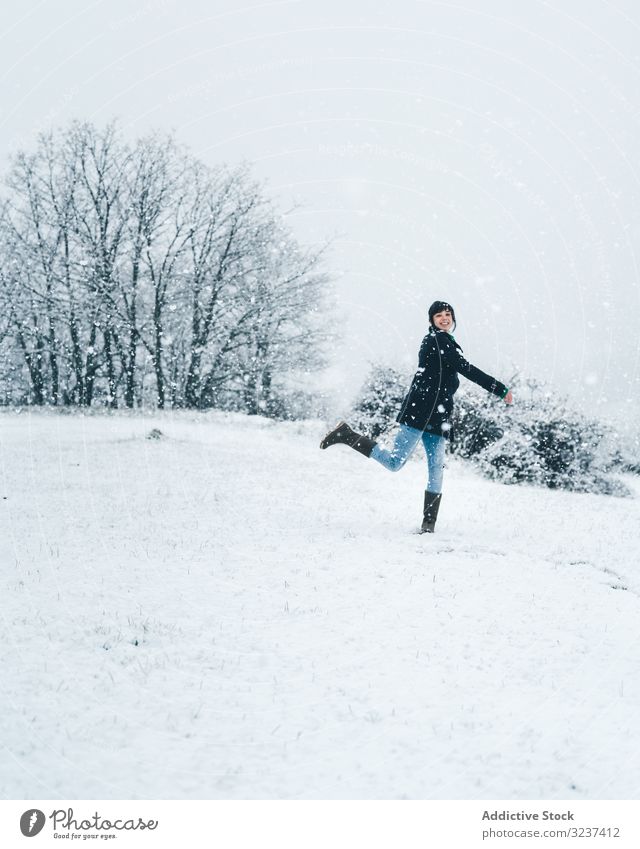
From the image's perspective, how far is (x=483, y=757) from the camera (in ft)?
8.00

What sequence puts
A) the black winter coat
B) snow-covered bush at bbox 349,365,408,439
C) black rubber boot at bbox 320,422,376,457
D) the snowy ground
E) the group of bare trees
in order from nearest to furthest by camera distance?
the snowy ground
the black winter coat
black rubber boot at bbox 320,422,376,457
snow-covered bush at bbox 349,365,408,439
the group of bare trees

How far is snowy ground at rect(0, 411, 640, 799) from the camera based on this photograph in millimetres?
2332

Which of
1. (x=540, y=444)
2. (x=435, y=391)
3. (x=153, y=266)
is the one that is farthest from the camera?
(x=153, y=266)

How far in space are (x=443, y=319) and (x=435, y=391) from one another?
2.64 feet

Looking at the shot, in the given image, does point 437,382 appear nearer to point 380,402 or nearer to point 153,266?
point 380,402

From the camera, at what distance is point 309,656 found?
3311 millimetres

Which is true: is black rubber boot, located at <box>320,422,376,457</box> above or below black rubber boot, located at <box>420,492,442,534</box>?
above

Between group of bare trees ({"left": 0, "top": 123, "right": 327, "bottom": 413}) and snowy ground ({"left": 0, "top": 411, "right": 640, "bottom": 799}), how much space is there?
681 inches

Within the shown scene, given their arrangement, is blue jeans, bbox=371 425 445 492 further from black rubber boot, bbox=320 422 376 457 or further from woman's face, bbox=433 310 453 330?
woman's face, bbox=433 310 453 330

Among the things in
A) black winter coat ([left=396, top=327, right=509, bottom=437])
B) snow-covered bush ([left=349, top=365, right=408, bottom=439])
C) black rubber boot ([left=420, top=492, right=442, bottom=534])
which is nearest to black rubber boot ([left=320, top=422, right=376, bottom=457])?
black winter coat ([left=396, top=327, right=509, bottom=437])

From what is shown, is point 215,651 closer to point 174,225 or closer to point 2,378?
point 174,225

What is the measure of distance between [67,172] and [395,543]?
77.7 feet

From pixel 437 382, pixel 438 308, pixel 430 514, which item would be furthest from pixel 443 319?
pixel 430 514

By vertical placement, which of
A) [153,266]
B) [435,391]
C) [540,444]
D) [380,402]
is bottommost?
[540,444]
